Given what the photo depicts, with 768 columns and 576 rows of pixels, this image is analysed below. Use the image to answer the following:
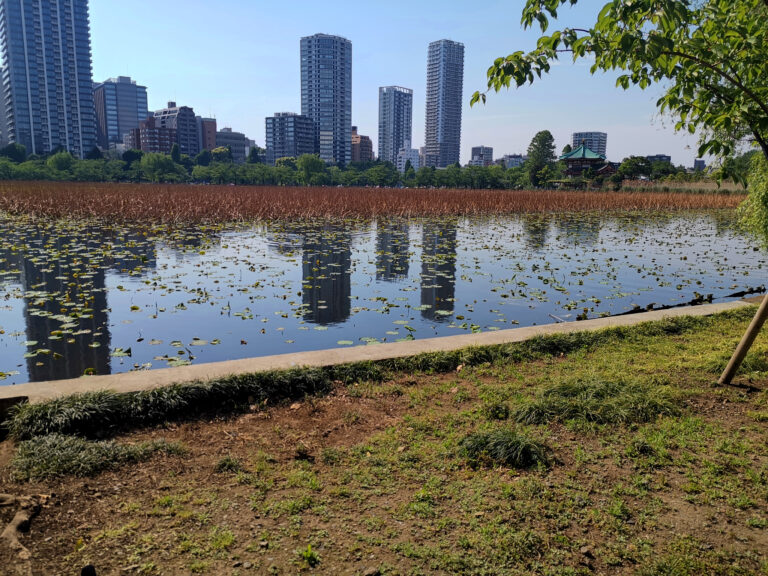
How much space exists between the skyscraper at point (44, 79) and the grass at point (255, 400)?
6167 inches

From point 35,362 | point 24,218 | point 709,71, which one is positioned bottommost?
point 35,362

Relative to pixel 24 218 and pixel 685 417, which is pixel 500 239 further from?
pixel 24 218

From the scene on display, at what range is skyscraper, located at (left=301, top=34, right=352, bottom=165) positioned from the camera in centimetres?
19450

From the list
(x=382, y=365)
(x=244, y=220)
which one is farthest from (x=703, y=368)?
(x=244, y=220)

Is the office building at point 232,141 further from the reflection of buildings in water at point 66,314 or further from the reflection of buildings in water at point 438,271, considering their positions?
the reflection of buildings in water at point 66,314

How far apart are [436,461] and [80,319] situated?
6.34 metres

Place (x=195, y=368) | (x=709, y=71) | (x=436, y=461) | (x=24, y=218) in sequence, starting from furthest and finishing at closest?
(x=24, y=218), (x=195, y=368), (x=709, y=71), (x=436, y=461)

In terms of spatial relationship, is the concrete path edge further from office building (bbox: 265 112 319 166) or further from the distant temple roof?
office building (bbox: 265 112 319 166)

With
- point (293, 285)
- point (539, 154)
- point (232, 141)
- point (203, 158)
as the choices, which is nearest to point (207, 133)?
point (232, 141)

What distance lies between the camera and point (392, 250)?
14.8 m

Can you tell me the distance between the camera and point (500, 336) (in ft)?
20.3

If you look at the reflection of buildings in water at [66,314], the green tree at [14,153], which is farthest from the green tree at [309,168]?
the reflection of buildings in water at [66,314]

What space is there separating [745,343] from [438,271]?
763 centimetres

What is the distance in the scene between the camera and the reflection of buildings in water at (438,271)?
8766 mm
